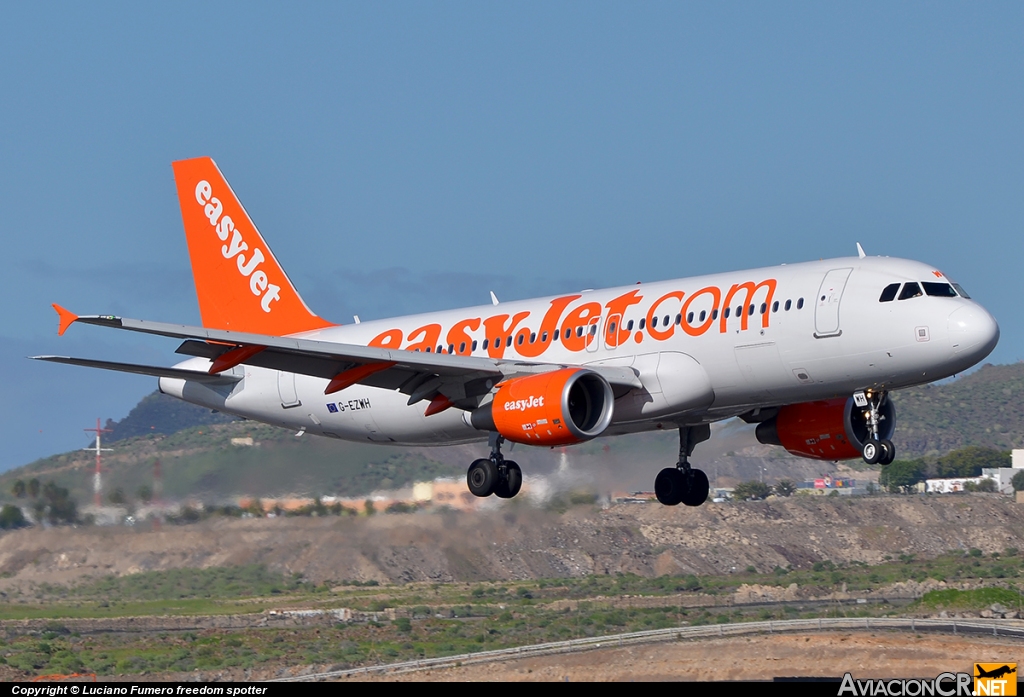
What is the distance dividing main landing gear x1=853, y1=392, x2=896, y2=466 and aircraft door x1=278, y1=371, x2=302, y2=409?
15.9 metres

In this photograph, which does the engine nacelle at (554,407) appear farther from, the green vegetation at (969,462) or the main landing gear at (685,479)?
the green vegetation at (969,462)

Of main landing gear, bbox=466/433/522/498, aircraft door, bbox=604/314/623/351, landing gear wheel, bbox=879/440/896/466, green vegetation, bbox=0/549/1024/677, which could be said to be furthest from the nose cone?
green vegetation, bbox=0/549/1024/677

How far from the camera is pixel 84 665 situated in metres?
52.6

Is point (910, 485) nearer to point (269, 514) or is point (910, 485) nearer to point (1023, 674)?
point (1023, 674)

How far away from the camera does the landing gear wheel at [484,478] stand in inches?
1484

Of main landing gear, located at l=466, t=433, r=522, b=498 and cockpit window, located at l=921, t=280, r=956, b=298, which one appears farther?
main landing gear, located at l=466, t=433, r=522, b=498

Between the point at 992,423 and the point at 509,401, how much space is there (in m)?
171

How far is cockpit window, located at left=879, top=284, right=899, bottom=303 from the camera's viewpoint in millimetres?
32719

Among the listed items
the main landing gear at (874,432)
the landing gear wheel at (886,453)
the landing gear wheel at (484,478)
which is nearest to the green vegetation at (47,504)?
the landing gear wheel at (484,478)

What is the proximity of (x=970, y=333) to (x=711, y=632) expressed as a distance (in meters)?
26.4

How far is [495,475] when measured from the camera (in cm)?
3772

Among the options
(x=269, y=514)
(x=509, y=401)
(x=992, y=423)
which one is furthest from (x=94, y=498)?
(x=992, y=423)

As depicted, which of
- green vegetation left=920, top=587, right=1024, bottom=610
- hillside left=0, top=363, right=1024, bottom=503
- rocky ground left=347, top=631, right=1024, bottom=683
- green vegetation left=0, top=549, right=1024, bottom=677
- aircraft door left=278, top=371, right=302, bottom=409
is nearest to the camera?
aircraft door left=278, top=371, right=302, bottom=409

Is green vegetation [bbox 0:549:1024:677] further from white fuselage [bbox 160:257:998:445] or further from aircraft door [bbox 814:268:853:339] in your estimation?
aircraft door [bbox 814:268:853:339]
